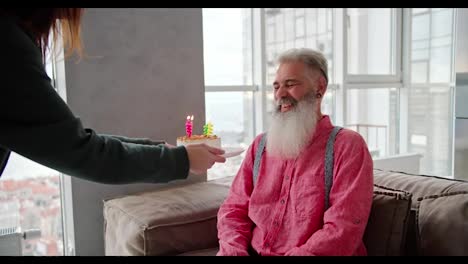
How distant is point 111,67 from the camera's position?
2141 mm

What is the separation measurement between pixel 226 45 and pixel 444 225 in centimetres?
214

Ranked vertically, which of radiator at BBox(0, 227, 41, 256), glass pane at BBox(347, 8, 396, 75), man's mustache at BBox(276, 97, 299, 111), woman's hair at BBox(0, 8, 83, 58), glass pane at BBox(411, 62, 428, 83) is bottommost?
radiator at BBox(0, 227, 41, 256)

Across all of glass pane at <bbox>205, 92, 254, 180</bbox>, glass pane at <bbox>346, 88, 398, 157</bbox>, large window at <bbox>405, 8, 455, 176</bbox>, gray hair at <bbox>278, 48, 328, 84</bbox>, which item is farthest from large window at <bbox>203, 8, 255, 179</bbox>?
large window at <bbox>405, 8, 455, 176</bbox>

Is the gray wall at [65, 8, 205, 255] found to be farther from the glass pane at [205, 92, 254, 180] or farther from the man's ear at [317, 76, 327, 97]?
the man's ear at [317, 76, 327, 97]

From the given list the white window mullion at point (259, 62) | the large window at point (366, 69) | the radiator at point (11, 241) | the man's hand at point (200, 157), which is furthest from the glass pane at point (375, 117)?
the man's hand at point (200, 157)

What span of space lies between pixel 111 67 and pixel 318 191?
1.28 meters

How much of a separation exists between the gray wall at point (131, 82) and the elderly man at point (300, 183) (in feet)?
2.38

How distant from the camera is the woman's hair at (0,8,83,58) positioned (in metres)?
0.69

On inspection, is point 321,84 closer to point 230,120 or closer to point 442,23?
point 230,120

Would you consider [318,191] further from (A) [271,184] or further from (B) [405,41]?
(B) [405,41]

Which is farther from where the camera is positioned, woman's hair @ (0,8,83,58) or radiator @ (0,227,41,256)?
radiator @ (0,227,41,256)

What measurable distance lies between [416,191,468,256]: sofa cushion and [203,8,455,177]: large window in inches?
70.1

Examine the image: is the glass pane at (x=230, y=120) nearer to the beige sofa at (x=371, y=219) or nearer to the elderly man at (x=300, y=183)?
the beige sofa at (x=371, y=219)

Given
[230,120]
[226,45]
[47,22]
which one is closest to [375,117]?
[230,120]
